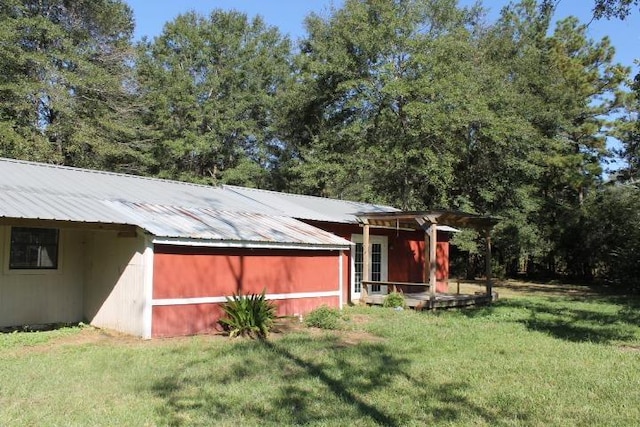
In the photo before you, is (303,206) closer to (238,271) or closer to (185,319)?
(238,271)

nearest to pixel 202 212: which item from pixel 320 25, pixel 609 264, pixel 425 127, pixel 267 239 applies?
pixel 267 239

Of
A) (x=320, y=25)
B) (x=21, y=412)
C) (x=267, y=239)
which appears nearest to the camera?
(x=21, y=412)

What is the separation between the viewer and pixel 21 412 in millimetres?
5746

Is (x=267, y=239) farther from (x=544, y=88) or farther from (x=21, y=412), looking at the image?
→ (x=544, y=88)

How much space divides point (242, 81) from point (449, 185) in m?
14.0

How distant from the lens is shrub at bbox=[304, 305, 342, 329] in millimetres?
12094

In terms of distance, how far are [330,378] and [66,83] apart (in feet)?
67.8

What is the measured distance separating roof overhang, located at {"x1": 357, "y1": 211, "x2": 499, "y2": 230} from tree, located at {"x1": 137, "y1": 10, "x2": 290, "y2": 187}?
Result: 15194 millimetres

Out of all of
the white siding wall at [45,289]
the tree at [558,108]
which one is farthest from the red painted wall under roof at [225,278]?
the tree at [558,108]

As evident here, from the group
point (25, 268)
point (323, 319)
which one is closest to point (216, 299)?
point (323, 319)

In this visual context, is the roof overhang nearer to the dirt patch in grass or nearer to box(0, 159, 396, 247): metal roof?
box(0, 159, 396, 247): metal roof

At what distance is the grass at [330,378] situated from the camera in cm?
586

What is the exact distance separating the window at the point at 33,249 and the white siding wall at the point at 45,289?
0.11 m

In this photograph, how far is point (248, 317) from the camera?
36.2 feet
